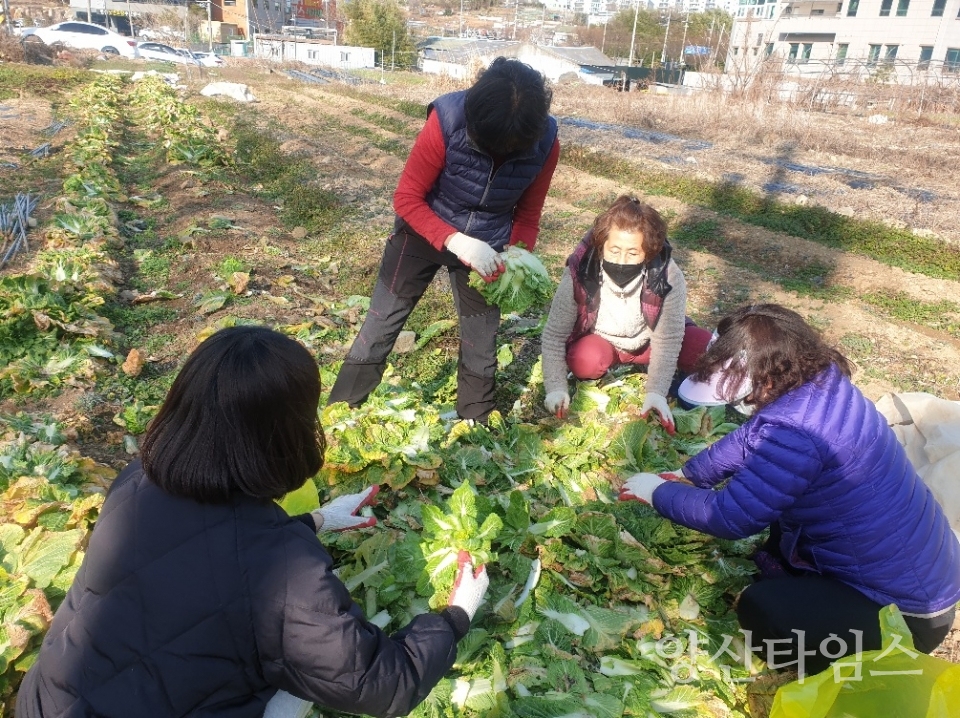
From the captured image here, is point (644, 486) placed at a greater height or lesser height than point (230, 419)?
lesser

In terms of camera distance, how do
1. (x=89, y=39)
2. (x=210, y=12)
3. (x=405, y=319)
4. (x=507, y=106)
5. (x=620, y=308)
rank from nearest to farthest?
(x=507, y=106)
(x=405, y=319)
(x=620, y=308)
(x=89, y=39)
(x=210, y=12)

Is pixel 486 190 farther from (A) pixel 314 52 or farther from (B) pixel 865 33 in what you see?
(B) pixel 865 33

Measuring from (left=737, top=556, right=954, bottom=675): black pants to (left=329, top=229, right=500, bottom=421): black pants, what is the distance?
1.68 m

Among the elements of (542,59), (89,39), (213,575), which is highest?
(542,59)

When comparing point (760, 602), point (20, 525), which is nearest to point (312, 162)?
point (20, 525)

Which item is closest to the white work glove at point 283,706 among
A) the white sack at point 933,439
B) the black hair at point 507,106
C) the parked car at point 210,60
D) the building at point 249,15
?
the black hair at point 507,106

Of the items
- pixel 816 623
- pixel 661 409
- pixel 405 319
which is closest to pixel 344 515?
pixel 405 319

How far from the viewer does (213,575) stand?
1.38 metres

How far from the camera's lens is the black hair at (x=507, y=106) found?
265cm

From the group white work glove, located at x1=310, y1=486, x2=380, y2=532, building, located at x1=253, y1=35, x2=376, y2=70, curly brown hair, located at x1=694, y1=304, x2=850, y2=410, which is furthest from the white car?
curly brown hair, located at x1=694, y1=304, x2=850, y2=410

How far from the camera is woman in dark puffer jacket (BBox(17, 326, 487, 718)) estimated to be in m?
1.36

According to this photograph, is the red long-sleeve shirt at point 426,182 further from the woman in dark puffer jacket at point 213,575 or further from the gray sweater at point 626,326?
the woman in dark puffer jacket at point 213,575

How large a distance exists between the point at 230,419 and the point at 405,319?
6.82ft

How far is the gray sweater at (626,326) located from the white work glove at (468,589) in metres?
1.80
